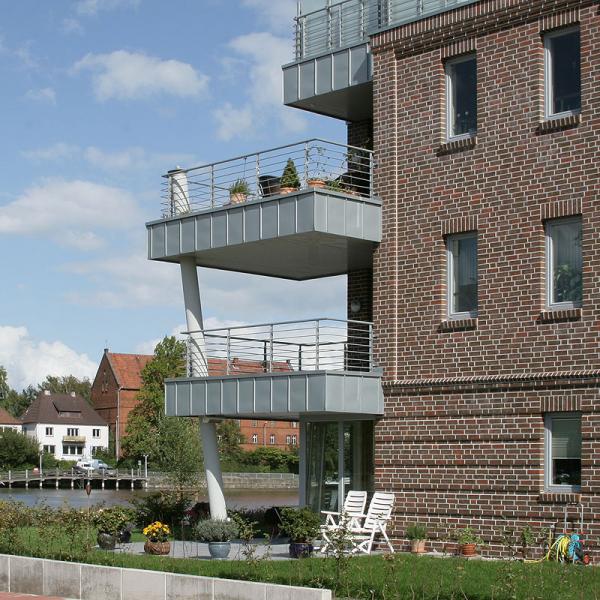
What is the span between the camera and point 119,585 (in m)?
16.2

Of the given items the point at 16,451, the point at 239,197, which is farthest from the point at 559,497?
the point at 16,451

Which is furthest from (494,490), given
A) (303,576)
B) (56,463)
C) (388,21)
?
(56,463)

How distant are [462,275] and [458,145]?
234cm

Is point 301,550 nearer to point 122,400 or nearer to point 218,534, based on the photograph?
point 218,534

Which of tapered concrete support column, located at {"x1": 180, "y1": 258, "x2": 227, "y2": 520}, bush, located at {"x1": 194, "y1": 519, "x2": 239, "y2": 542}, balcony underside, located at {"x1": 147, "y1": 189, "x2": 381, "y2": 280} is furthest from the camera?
tapered concrete support column, located at {"x1": 180, "y1": 258, "x2": 227, "y2": 520}

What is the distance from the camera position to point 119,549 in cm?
2170

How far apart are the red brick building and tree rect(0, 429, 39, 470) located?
511 inches

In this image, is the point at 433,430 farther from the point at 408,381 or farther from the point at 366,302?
the point at 366,302

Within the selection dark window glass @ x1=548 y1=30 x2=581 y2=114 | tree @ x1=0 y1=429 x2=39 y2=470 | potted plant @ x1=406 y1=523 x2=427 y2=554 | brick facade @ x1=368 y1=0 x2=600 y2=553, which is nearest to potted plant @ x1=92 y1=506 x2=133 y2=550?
brick facade @ x1=368 y1=0 x2=600 y2=553

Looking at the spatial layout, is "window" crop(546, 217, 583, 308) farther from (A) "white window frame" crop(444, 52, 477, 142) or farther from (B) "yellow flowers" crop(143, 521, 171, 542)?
(B) "yellow flowers" crop(143, 521, 171, 542)

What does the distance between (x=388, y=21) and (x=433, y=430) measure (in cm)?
787

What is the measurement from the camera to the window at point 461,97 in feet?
70.4

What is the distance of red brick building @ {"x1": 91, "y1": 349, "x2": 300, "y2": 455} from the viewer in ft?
382

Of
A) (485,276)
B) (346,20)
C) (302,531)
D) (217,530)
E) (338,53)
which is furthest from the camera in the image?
(346,20)
